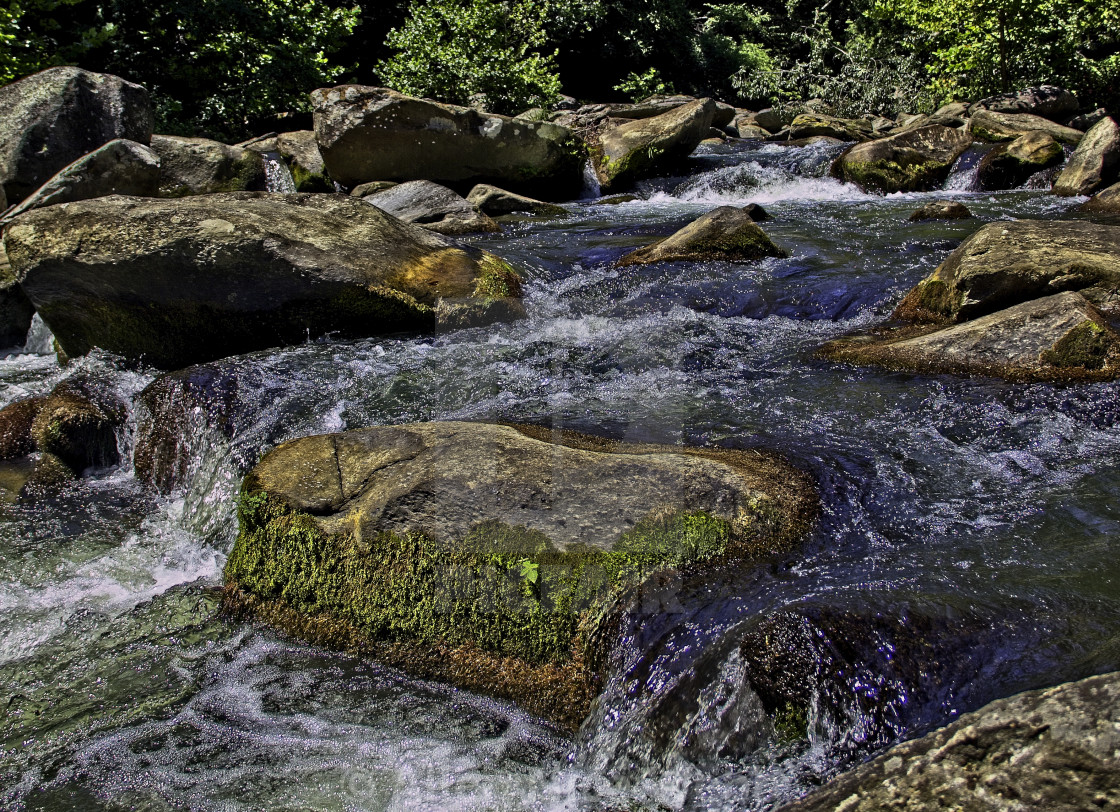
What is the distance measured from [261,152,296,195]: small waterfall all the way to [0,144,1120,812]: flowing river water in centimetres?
613

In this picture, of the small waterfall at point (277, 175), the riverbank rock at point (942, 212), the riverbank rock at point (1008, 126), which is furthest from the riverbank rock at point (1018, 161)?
the small waterfall at point (277, 175)

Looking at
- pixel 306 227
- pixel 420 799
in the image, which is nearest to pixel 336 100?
pixel 306 227

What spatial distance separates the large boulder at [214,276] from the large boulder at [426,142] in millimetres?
5189

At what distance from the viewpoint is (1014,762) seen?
1372 millimetres

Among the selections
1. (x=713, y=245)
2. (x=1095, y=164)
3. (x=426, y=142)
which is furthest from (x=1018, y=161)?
(x=426, y=142)

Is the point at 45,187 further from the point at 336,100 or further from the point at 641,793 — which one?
the point at 641,793

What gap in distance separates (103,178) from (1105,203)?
1102 centimetres

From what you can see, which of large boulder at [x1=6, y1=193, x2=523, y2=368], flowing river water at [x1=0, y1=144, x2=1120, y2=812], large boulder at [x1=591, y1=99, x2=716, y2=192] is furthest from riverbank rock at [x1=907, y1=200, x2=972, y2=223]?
large boulder at [x1=6, y1=193, x2=523, y2=368]

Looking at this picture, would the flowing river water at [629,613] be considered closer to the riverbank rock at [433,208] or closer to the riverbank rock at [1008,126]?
the riverbank rock at [433,208]

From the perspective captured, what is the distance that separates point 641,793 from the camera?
2207 millimetres

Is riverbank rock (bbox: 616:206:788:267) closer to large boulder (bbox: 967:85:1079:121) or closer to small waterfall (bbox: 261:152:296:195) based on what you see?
small waterfall (bbox: 261:152:296:195)

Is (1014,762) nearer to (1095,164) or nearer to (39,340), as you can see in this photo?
(39,340)

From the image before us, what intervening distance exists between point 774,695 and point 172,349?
506cm

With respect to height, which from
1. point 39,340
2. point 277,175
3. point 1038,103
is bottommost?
point 39,340
